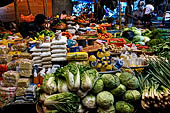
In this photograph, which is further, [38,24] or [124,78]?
[38,24]

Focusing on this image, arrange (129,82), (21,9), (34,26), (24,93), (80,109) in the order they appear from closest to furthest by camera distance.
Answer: (80,109) < (129,82) < (24,93) < (34,26) < (21,9)

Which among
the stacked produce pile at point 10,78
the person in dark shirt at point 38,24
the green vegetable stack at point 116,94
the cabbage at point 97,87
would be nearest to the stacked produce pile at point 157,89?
the green vegetable stack at point 116,94

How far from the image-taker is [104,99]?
6.45 feet

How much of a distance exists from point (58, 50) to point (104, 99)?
5.70ft

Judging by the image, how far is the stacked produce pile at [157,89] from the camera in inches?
78.2

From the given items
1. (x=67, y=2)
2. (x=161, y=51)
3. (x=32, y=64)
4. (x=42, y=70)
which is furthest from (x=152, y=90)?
(x=67, y=2)

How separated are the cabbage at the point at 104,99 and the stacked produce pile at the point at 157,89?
431mm

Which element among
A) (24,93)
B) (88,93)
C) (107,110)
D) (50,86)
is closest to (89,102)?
(88,93)

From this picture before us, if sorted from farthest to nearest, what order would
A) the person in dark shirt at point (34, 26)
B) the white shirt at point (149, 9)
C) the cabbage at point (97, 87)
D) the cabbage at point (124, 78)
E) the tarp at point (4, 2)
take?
the white shirt at point (149, 9)
the tarp at point (4, 2)
the person in dark shirt at point (34, 26)
the cabbage at point (124, 78)
the cabbage at point (97, 87)

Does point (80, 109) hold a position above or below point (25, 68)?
below

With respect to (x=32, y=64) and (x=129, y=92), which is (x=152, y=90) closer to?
(x=129, y=92)

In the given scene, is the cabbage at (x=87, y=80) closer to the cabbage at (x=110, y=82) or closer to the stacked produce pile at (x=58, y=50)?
the cabbage at (x=110, y=82)

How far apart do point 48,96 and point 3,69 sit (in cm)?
177

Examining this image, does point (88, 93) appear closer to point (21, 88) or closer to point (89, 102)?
point (89, 102)
